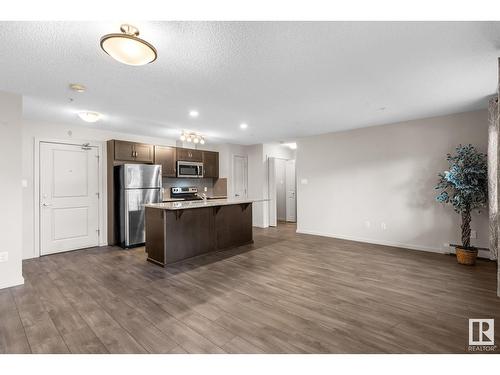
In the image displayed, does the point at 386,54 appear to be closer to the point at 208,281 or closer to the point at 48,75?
the point at 208,281

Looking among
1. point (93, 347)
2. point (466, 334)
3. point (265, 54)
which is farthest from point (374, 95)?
point (93, 347)

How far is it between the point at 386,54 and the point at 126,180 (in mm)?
4680

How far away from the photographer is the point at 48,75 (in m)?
2.53

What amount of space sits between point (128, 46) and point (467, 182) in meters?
4.71

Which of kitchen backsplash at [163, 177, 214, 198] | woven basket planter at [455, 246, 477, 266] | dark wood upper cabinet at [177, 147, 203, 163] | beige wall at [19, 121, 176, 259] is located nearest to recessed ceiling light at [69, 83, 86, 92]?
beige wall at [19, 121, 176, 259]

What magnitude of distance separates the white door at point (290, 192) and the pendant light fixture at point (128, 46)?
22.4 ft

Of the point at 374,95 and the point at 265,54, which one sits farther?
the point at 374,95

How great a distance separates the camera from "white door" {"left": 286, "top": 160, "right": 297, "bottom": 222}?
826 centimetres

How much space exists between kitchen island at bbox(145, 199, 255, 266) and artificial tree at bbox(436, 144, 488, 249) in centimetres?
357

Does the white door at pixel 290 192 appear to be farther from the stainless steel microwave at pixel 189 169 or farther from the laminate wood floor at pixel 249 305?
the laminate wood floor at pixel 249 305

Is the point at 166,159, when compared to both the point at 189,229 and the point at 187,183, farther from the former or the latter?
the point at 189,229

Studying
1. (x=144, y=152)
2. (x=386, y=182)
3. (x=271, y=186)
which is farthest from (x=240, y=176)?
(x=386, y=182)

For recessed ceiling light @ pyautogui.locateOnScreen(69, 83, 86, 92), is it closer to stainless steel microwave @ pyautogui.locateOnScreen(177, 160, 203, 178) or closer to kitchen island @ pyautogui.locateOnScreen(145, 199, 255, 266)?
kitchen island @ pyautogui.locateOnScreen(145, 199, 255, 266)

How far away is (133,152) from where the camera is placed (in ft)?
16.9
